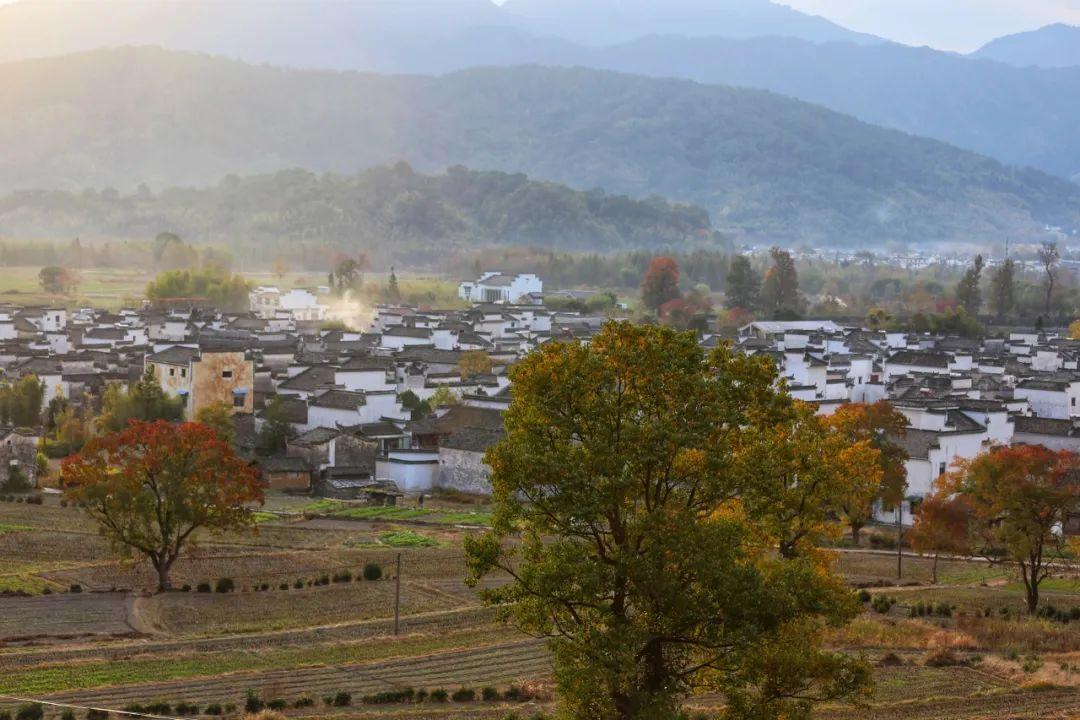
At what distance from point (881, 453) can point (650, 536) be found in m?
21.0

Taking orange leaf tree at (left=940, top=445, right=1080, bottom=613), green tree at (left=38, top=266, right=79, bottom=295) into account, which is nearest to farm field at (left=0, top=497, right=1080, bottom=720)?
orange leaf tree at (left=940, top=445, right=1080, bottom=613)

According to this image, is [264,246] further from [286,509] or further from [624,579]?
[624,579]

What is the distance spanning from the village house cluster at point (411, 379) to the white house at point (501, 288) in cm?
2443

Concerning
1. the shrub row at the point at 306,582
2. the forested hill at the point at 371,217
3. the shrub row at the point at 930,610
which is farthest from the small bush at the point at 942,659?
the forested hill at the point at 371,217

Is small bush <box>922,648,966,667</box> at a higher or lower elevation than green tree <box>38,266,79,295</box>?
lower

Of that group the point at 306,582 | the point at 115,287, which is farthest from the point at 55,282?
the point at 306,582

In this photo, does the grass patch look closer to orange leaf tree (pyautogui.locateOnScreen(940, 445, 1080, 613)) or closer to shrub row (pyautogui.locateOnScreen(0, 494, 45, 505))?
shrub row (pyautogui.locateOnScreen(0, 494, 45, 505))

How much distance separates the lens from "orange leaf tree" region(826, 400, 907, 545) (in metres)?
31.7

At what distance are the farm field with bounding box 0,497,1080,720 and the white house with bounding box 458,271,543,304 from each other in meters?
65.8

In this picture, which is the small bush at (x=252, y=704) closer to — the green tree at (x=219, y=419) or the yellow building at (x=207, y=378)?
the green tree at (x=219, y=419)

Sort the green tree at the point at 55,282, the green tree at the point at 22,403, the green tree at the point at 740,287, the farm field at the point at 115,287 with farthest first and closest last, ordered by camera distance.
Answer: the green tree at the point at 55,282 < the green tree at the point at 740,287 < the farm field at the point at 115,287 < the green tree at the point at 22,403

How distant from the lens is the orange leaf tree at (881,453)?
104 ft

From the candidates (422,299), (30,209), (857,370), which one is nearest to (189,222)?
(30,209)

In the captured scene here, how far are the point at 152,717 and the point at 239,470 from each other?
35.9ft
